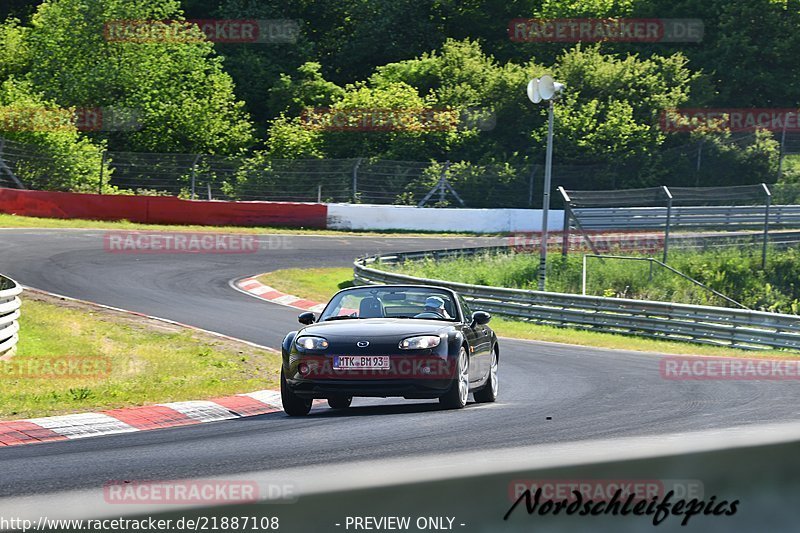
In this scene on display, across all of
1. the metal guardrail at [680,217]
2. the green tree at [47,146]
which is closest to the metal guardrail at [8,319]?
the metal guardrail at [680,217]

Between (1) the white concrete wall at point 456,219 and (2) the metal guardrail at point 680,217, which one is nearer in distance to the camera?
(2) the metal guardrail at point 680,217

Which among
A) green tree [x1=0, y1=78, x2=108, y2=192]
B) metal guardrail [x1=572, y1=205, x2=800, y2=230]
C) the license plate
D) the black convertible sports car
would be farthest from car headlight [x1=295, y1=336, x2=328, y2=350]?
green tree [x1=0, y1=78, x2=108, y2=192]

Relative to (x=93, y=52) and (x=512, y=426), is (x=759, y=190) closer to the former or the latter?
(x=512, y=426)

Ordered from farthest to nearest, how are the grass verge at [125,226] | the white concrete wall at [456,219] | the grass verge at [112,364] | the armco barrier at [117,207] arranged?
the white concrete wall at [456,219]
the armco barrier at [117,207]
the grass verge at [125,226]
the grass verge at [112,364]

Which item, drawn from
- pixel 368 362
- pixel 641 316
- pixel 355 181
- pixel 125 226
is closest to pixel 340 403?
pixel 368 362

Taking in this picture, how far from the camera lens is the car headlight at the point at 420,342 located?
404 inches

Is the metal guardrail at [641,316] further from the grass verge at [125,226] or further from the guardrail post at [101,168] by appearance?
the guardrail post at [101,168]

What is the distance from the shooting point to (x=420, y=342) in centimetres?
1031

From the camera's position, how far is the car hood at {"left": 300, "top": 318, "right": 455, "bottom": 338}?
10.4 m

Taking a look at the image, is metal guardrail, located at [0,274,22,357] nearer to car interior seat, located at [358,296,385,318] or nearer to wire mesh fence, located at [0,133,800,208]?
car interior seat, located at [358,296,385,318]

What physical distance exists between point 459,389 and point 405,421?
110 centimetres

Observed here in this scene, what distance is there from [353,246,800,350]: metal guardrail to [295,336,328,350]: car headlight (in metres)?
12.4

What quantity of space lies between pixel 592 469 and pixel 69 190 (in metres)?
38.1

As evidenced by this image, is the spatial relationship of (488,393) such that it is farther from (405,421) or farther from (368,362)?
(405,421)
